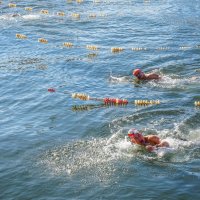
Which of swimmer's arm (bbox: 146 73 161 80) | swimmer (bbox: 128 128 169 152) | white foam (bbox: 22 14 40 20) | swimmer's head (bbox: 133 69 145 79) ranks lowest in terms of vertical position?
swimmer (bbox: 128 128 169 152)

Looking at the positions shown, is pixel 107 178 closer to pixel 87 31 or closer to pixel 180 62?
pixel 180 62

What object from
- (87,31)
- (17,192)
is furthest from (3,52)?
(17,192)

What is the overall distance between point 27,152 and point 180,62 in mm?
12074

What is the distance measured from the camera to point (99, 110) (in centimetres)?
2030

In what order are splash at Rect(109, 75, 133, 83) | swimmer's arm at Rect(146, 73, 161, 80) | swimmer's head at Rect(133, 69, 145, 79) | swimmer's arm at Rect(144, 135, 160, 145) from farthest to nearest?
splash at Rect(109, 75, 133, 83), swimmer's arm at Rect(146, 73, 161, 80), swimmer's head at Rect(133, 69, 145, 79), swimmer's arm at Rect(144, 135, 160, 145)

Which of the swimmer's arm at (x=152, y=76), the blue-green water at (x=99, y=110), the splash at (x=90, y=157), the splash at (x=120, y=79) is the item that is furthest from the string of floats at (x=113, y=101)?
the splash at (x=90, y=157)

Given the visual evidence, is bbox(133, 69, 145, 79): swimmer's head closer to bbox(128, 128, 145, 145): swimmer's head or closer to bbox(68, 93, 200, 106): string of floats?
bbox(68, 93, 200, 106): string of floats

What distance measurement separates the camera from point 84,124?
18969 mm

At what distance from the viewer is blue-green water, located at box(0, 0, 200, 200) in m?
14.5

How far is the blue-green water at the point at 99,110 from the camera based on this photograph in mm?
14453

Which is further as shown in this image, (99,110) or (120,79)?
(120,79)

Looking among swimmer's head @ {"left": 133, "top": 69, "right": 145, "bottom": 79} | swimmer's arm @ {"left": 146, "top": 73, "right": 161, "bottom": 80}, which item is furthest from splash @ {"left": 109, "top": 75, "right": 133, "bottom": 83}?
swimmer's arm @ {"left": 146, "top": 73, "right": 161, "bottom": 80}

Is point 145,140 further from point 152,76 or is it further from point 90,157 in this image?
point 152,76

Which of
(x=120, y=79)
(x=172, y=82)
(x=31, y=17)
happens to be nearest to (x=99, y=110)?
(x=120, y=79)
